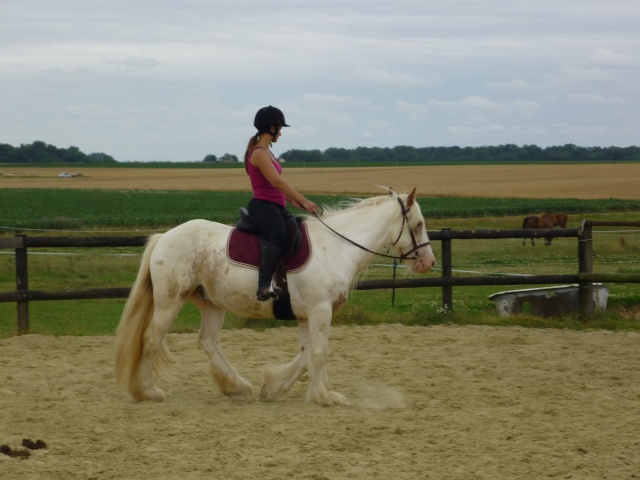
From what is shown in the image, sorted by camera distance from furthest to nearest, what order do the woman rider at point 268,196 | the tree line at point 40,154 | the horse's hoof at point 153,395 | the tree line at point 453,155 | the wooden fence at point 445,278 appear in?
the tree line at point 453,155 < the tree line at point 40,154 < the wooden fence at point 445,278 < the horse's hoof at point 153,395 < the woman rider at point 268,196

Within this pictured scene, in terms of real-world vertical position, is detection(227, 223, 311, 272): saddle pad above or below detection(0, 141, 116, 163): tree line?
below

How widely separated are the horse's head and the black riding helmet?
1.25 m

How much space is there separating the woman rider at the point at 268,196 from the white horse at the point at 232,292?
20 cm

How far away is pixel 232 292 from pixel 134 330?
0.88m

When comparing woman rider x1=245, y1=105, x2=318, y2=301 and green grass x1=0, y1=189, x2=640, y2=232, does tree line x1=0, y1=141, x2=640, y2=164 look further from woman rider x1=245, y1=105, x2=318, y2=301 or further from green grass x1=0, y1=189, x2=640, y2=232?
woman rider x1=245, y1=105, x2=318, y2=301

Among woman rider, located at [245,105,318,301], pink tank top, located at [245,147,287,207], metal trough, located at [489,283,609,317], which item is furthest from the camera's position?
metal trough, located at [489,283,609,317]

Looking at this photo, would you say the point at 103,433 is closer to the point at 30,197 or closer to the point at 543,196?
the point at 543,196

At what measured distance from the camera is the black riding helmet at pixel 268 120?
6.74 meters

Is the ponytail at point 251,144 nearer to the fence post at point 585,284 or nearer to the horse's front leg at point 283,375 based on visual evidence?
the horse's front leg at point 283,375

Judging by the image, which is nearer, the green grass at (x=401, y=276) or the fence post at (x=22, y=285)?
the fence post at (x=22, y=285)

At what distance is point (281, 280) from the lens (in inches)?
267

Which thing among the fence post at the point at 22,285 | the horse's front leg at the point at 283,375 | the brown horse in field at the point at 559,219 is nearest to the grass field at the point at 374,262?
the fence post at the point at 22,285

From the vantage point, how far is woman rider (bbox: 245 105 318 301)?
663 centimetres

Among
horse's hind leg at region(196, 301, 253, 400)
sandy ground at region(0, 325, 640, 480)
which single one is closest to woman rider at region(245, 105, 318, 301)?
horse's hind leg at region(196, 301, 253, 400)
